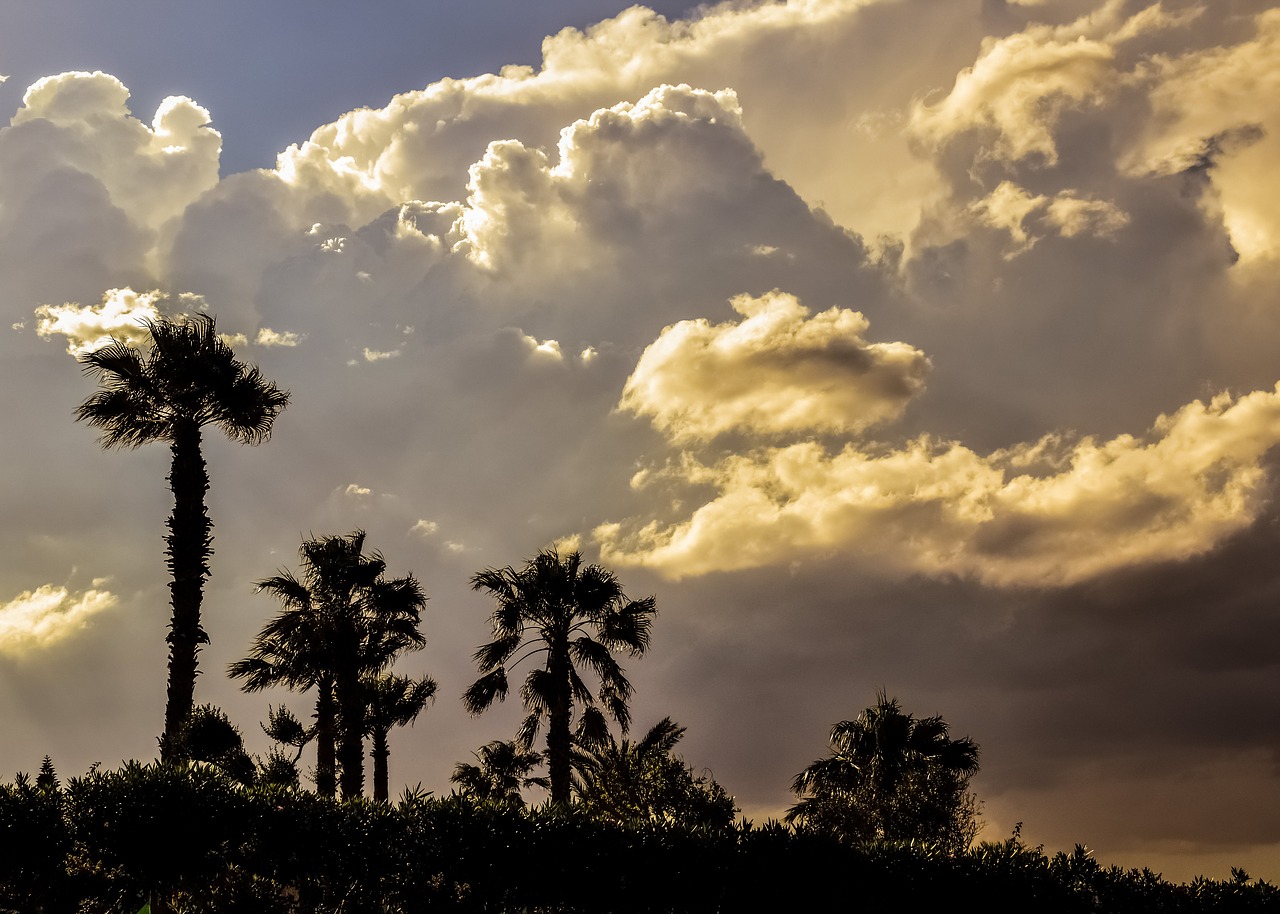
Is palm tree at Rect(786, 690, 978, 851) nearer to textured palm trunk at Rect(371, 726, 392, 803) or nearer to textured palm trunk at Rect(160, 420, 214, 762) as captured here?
textured palm trunk at Rect(371, 726, 392, 803)

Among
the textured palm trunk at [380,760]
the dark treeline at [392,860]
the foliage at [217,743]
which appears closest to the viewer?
the dark treeline at [392,860]

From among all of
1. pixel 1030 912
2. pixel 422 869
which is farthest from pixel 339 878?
pixel 1030 912

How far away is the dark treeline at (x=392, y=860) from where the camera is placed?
740 inches

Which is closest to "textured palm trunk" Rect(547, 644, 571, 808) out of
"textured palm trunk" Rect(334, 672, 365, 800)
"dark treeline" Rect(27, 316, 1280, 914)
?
"dark treeline" Rect(27, 316, 1280, 914)

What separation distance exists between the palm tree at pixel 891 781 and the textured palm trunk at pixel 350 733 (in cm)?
1490

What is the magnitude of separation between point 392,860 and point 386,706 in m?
21.5

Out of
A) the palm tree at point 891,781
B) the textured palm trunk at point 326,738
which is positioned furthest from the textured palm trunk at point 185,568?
the palm tree at point 891,781

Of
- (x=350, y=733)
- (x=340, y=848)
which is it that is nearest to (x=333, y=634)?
(x=350, y=733)

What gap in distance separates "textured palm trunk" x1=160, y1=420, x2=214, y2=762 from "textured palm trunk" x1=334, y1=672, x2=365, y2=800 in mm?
9575

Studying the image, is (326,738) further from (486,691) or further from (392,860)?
(392,860)

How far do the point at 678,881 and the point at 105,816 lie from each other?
9.41 meters

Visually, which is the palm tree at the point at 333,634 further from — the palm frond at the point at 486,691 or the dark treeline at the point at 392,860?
Answer: the dark treeline at the point at 392,860

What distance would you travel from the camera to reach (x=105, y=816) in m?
18.9

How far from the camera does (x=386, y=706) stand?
4088cm
